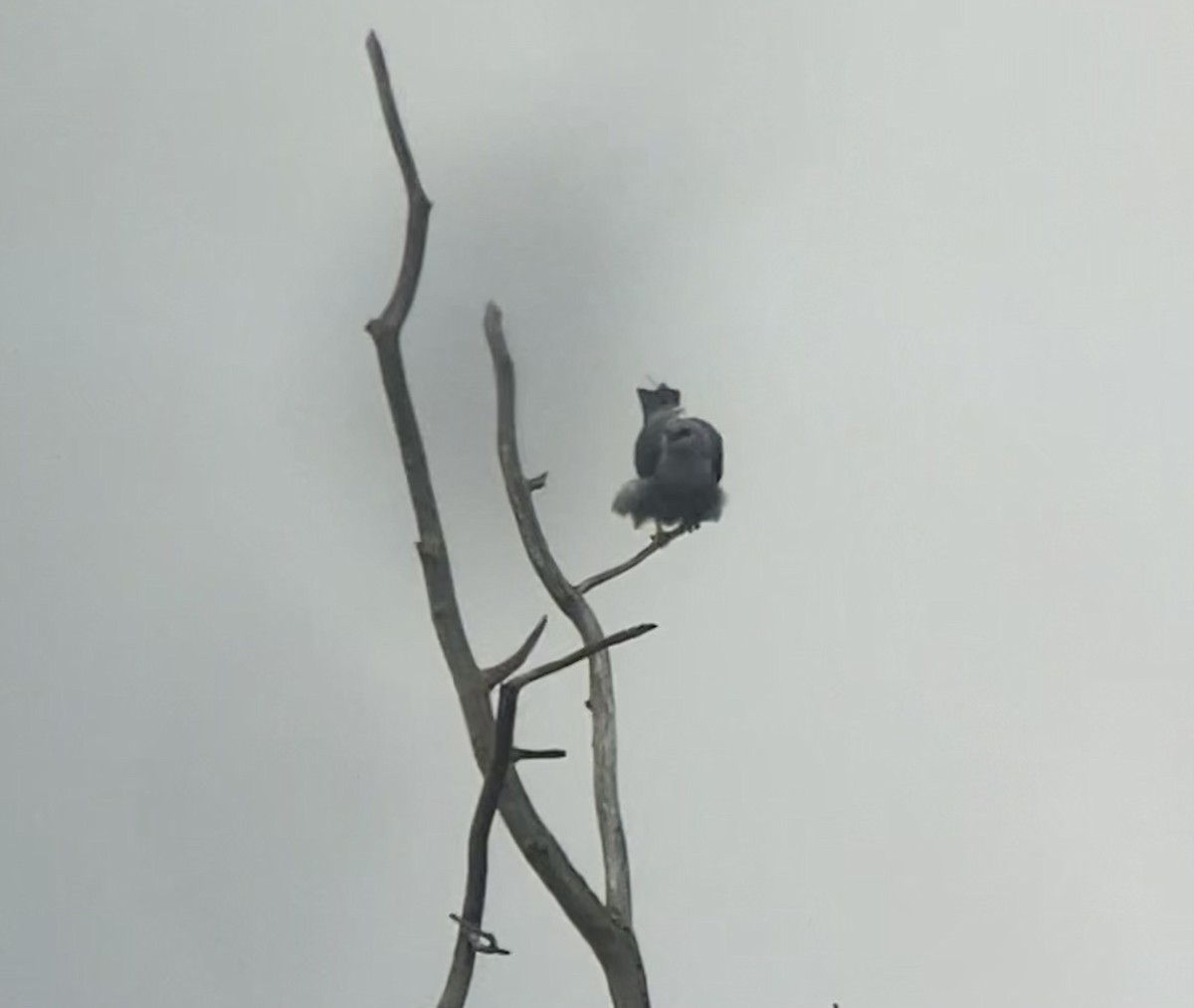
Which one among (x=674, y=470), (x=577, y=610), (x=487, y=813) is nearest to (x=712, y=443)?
(x=674, y=470)

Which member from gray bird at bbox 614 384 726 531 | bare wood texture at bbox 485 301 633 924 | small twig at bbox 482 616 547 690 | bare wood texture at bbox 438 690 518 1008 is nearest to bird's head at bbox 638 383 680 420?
gray bird at bbox 614 384 726 531

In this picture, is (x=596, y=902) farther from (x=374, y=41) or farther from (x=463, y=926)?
(x=374, y=41)

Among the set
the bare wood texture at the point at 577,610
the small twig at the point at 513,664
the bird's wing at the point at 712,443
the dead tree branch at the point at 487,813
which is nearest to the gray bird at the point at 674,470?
the bird's wing at the point at 712,443

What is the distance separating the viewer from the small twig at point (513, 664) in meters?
0.90

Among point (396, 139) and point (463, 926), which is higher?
point (396, 139)

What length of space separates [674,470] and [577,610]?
8.3 inches

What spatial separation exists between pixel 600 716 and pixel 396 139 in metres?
0.40

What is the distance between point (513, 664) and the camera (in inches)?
38.0

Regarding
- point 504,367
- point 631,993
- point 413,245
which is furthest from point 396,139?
point 631,993

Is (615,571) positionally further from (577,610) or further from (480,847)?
(480,847)

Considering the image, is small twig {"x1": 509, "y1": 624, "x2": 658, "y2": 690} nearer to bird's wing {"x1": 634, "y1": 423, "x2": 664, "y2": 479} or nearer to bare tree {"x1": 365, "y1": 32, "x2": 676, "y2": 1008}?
bare tree {"x1": 365, "y1": 32, "x2": 676, "y2": 1008}

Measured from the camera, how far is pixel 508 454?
1.16 m

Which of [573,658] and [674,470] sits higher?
[674,470]

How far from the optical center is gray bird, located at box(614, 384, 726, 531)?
1.33m
